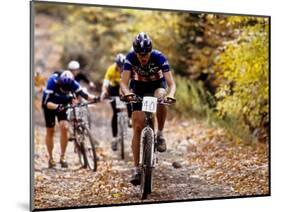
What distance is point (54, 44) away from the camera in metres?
5.02

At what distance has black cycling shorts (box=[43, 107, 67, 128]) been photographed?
16.1 ft

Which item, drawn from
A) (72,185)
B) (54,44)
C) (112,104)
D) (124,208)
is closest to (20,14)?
(54,44)

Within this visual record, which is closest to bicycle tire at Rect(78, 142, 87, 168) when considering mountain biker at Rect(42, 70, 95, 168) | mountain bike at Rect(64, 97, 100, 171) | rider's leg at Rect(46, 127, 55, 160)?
mountain bike at Rect(64, 97, 100, 171)

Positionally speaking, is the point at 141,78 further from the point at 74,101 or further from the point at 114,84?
the point at 74,101

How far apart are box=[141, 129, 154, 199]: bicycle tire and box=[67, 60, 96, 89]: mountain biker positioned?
602 millimetres

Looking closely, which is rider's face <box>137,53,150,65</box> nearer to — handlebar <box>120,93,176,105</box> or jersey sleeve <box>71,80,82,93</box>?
handlebar <box>120,93,176,105</box>

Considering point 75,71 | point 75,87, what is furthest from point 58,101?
point 75,71

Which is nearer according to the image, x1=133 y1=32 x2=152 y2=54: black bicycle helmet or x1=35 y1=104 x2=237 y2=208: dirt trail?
x1=35 y1=104 x2=237 y2=208: dirt trail

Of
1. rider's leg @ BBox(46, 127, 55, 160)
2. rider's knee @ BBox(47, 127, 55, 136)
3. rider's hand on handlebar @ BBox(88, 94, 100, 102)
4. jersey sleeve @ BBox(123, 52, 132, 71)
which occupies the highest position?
jersey sleeve @ BBox(123, 52, 132, 71)

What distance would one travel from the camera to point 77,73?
16.7 feet

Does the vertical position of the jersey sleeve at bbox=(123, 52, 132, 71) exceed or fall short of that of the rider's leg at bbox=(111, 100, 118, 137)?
it exceeds it

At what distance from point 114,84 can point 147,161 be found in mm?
683

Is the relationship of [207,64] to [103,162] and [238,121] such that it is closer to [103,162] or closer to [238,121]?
[238,121]

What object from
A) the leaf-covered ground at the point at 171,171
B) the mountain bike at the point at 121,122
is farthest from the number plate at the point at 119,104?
the leaf-covered ground at the point at 171,171
